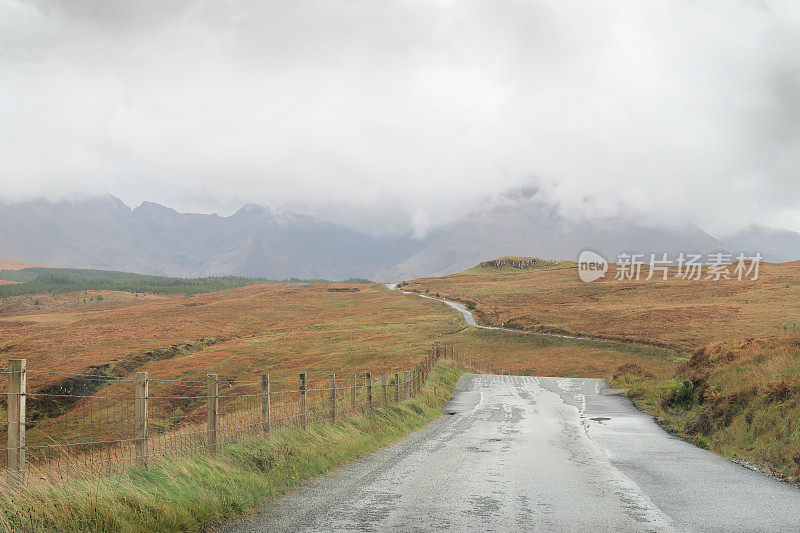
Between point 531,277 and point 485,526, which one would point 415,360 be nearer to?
point 485,526

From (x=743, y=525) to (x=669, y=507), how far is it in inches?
46.9

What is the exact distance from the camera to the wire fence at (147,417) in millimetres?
7895

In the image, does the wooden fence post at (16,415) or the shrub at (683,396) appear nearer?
the wooden fence post at (16,415)

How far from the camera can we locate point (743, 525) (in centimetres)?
829

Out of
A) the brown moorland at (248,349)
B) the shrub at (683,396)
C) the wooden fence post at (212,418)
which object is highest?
the wooden fence post at (212,418)

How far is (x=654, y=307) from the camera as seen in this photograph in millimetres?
85438

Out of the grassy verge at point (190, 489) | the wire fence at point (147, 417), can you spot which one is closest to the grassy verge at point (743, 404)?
the grassy verge at point (190, 489)

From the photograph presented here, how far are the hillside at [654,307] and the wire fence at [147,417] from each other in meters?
33.0

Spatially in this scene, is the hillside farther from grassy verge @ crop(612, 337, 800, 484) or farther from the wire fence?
the wire fence

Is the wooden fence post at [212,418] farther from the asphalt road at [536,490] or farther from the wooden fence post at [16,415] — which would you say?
the wooden fence post at [16,415]

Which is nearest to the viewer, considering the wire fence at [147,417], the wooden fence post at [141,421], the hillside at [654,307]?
the wire fence at [147,417]

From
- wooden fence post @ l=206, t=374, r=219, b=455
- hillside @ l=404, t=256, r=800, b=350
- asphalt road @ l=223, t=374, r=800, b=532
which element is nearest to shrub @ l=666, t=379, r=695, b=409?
asphalt road @ l=223, t=374, r=800, b=532

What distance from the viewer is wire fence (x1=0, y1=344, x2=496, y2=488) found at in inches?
311

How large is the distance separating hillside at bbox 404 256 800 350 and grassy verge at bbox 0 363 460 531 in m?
41.0
